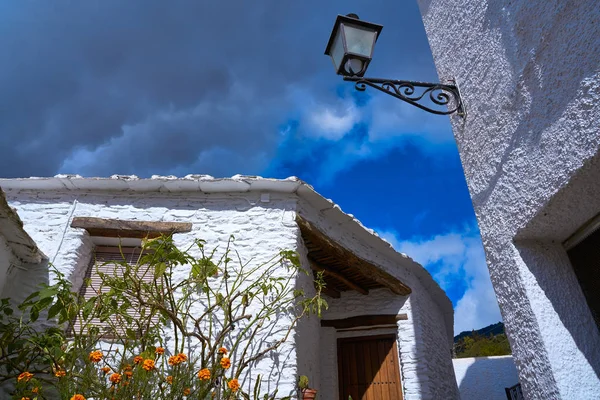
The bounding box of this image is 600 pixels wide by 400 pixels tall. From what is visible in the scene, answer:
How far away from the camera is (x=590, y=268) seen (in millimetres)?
1956

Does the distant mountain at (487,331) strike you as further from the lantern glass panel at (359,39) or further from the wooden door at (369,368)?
the lantern glass panel at (359,39)

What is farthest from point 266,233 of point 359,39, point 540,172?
point 540,172

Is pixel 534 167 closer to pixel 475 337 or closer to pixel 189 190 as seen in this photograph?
pixel 189 190

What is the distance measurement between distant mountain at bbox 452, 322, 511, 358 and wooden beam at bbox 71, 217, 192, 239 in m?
13.6

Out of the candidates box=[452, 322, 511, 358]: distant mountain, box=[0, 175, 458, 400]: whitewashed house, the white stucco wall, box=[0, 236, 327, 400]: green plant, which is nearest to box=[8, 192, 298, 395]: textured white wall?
box=[0, 175, 458, 400]: whitewashed house

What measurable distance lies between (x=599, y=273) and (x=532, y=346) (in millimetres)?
482

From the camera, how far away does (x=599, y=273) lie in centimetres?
191

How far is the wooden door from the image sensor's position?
621 cm

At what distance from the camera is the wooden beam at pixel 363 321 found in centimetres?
645

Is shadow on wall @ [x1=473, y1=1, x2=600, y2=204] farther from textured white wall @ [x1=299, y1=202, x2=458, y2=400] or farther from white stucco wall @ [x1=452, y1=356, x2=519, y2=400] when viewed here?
white stucco wall @ [x1=452, y1=356, x2=519, y2=400]

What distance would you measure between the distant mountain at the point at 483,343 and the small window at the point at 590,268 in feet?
46.6

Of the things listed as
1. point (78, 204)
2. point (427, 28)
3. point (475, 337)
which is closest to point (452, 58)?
point (427, 28)

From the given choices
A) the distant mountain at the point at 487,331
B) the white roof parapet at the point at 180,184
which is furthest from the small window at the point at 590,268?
the distant mountain at the point at 487,331

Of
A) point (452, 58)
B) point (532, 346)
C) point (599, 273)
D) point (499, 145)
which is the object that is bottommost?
point (532, 346)
